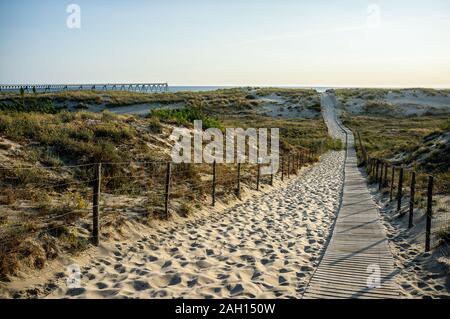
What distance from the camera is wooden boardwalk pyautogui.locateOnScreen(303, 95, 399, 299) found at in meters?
6.14

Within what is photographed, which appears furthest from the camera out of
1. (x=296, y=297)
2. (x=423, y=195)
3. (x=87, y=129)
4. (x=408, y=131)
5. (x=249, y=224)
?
(x=408, y=131)

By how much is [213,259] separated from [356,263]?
2.50 meters

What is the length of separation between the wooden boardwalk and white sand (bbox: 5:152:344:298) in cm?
25

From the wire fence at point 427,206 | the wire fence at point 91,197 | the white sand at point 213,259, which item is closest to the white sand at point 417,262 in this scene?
the wire fence at point 427,206

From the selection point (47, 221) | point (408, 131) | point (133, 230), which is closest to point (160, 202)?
point (133, 230)

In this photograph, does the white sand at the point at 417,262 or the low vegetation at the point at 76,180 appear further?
the low vegetation at the point at 76,180

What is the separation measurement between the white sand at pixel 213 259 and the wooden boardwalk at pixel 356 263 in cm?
25

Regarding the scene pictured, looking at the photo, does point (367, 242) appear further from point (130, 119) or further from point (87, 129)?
point (130, 119)

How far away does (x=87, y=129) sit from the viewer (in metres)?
14.2

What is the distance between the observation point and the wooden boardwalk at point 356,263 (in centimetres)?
614

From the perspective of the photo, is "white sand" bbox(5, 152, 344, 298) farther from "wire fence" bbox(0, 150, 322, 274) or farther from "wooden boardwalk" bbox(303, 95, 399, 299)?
"wire fence" bbox(0, 150, 322, 274)

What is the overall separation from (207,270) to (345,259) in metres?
2.54

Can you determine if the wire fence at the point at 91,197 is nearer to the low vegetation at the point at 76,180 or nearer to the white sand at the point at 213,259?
the low vegetation at the point at 76,180

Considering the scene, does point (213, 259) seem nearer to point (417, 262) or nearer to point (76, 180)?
point (417, 262)
